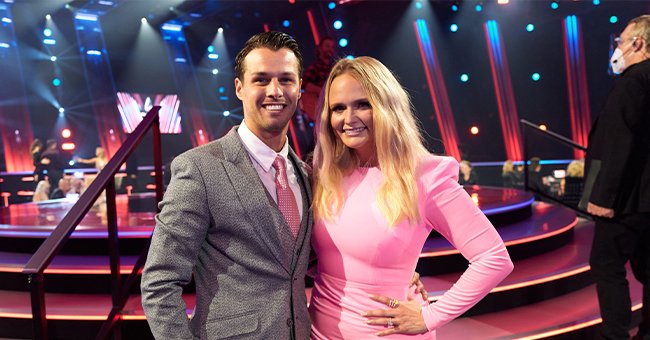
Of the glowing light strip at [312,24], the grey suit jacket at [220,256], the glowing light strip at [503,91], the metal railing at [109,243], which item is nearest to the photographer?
the grey suit jacket at [220,256]

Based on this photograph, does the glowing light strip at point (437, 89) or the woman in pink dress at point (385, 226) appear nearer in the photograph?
the woman in pink dress at point (385, 226)

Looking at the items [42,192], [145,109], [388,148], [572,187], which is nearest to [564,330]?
[388,148]

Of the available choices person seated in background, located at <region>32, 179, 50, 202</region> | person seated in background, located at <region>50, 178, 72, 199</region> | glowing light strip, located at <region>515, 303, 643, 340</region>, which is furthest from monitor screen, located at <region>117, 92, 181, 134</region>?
glowing light strip, located at <region>515, 303, 643, 340</region>

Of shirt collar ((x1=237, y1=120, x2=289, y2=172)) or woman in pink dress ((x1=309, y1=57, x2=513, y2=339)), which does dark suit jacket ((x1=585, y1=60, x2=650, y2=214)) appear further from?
shirt collar ((x1=237, y1=120, x2=289, y2=172))

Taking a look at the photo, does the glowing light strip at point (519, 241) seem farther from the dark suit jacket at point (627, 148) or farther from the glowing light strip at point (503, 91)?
the glowing light strip at point (503, 91)

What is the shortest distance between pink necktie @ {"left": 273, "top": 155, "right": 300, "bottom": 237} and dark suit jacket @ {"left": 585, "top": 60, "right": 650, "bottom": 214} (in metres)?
2.01

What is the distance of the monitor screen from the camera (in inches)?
455

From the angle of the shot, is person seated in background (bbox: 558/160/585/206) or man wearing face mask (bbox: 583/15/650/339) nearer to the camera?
man wearing face mask (bbox: 583/15/650/339)

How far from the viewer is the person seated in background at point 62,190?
341 inches

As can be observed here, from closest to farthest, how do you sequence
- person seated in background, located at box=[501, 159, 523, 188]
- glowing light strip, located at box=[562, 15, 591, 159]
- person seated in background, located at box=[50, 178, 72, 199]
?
person seated in background, located at box=[50, 178, 72, 199]
person seated in background, located at box=[501, 159, 523, 188]
glowing light strip, located at box=[562, 15, 591, 159]

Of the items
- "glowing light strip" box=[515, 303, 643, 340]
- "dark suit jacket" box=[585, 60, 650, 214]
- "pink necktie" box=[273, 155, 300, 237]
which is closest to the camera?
"pink necktie" box=[273, 155, 300, 237]

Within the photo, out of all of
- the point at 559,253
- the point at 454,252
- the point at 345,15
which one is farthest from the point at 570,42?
the point at 454,252

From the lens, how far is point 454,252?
12.0 ft

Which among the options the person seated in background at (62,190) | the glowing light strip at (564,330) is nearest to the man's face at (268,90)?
the glowing light strip at (564,330)
